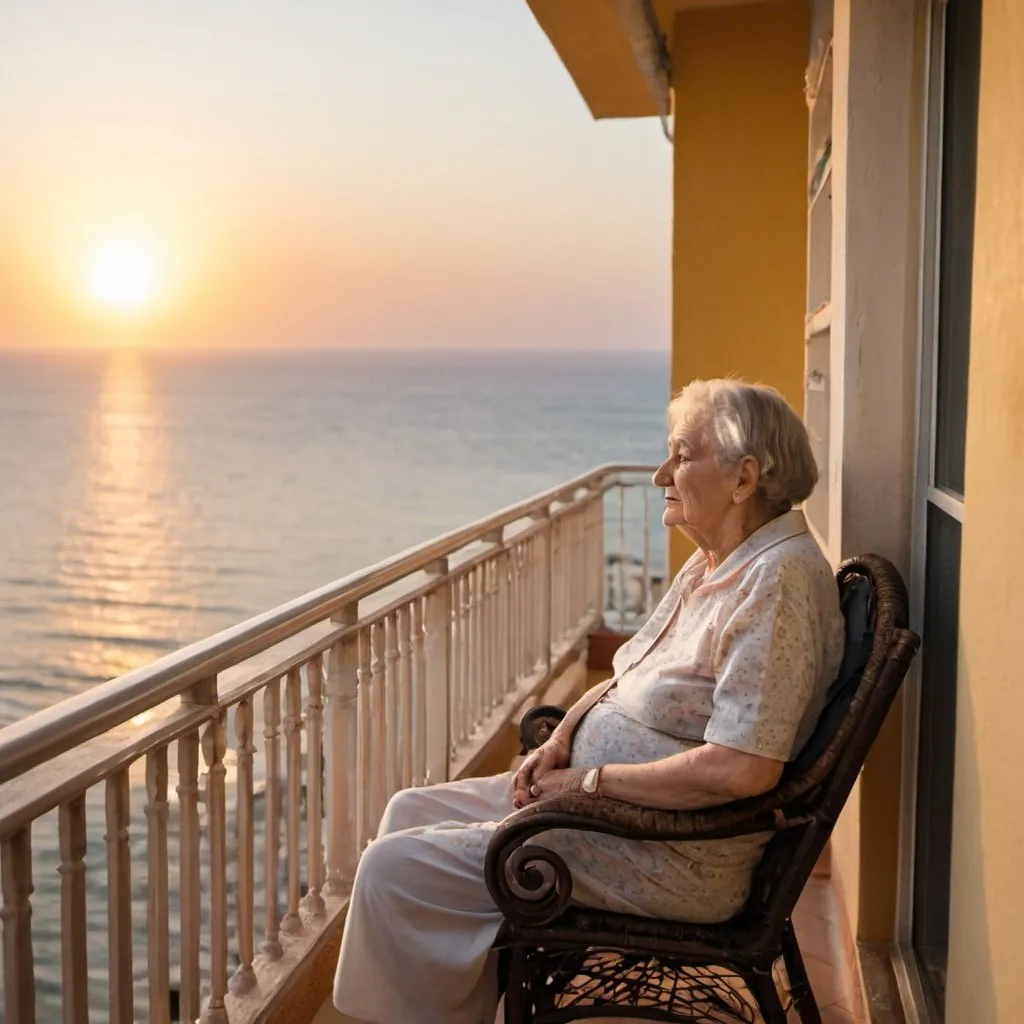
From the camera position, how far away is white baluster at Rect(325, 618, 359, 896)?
8.59ft

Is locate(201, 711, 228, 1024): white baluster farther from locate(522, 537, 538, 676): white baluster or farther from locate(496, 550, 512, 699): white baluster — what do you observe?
locate(522, 537, 538, 676): white baluster

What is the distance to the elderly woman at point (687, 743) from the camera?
175 cm

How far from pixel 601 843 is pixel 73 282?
4788 cm

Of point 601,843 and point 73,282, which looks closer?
point 601,843

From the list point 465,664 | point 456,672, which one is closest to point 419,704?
point 456,672

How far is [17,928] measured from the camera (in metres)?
1.37

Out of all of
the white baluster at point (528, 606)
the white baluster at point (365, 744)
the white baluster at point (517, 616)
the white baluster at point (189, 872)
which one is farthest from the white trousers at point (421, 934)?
the white baluster at point (528, 606)

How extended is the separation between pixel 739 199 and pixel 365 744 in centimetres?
333

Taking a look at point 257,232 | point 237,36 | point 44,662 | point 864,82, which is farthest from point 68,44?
point 864,82

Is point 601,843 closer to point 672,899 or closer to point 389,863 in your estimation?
point 672,899

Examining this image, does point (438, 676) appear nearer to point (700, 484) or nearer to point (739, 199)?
point (700, 484)

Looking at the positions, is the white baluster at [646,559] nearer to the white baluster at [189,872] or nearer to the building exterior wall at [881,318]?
the building exterior wall at [881,318]

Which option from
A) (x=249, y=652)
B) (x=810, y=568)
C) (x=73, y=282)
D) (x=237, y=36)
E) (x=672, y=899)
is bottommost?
(x=672, y=899)

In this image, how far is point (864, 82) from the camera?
2.14 meters
